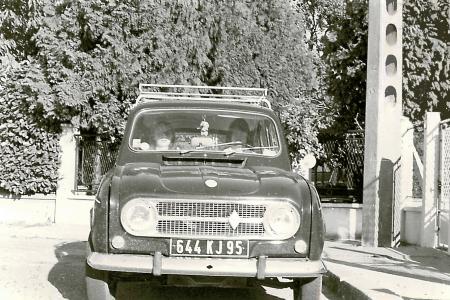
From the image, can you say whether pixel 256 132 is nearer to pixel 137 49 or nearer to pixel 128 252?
pixel 128 252

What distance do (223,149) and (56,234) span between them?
742cm

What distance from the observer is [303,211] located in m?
5.71

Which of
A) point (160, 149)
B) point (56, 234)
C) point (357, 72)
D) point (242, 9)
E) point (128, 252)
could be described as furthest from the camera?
point (357, 72)

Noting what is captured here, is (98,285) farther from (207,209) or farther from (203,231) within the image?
(207,209)

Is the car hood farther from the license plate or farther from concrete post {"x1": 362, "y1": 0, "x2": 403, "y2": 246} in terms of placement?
concrete post {"x1": 362, "y1": 0, "x2": 403, "y2": 246}

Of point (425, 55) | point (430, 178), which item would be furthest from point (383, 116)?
point (425, 55)

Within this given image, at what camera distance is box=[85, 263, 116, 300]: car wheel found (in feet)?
18.8

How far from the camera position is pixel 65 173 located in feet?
50.8

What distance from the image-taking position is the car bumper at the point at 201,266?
5418 millimetres

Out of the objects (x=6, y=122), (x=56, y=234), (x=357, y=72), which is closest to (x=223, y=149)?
(x=56, y=234)

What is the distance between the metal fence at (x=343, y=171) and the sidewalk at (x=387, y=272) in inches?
106

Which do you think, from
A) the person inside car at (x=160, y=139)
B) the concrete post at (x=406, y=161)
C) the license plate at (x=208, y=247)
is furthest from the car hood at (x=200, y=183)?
the concrete post at (x=406, y=161)

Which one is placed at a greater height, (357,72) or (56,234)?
(357,72)

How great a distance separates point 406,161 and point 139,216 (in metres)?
8.49
